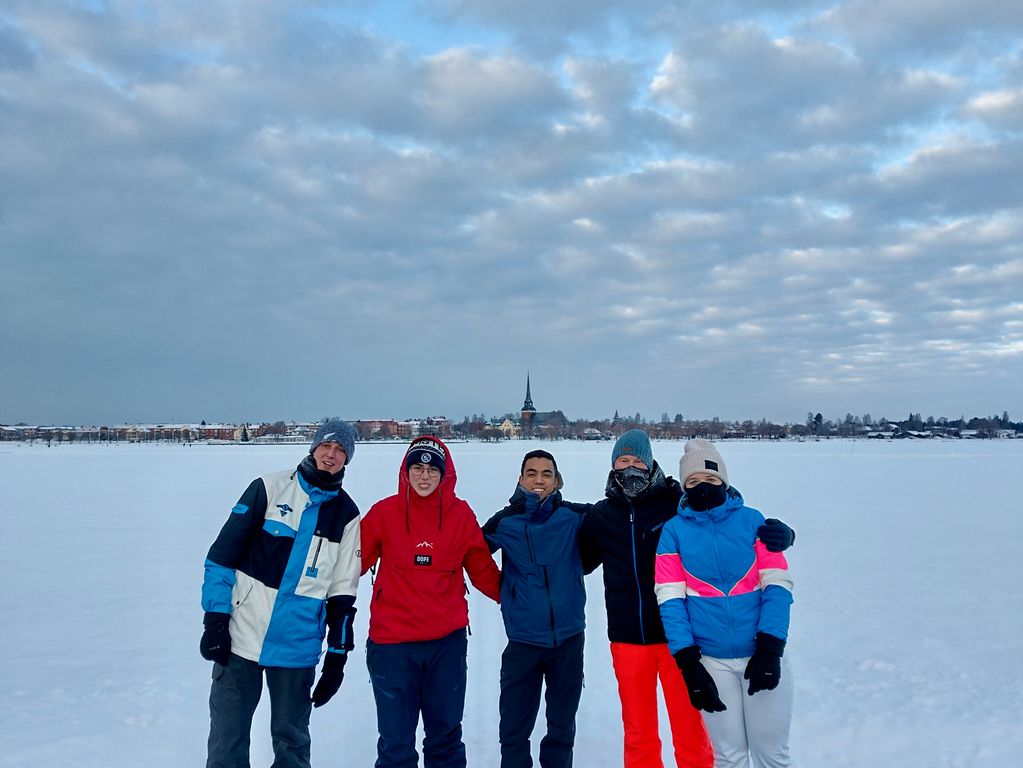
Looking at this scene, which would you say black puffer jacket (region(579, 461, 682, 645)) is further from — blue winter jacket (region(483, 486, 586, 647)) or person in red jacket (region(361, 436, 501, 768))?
person in red jacket (region(361, 436, 501, 768))

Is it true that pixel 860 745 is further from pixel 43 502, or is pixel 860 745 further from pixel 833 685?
pixel 43 502

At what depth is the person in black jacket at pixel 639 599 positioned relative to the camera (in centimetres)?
313

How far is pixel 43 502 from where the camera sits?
16016 mm

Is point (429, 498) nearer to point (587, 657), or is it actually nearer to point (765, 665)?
point (765, 665)

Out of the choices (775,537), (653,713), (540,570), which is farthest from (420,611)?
(775,537)

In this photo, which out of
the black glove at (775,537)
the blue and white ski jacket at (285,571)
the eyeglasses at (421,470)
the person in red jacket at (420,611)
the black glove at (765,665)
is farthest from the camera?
the eyeglasses at (421,470)

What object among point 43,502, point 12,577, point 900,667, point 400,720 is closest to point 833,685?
point 900,667

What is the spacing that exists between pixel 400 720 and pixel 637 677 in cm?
109

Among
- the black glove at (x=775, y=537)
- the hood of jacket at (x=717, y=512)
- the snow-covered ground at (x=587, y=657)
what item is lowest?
the snow-covered ground at (x=587, y=657)

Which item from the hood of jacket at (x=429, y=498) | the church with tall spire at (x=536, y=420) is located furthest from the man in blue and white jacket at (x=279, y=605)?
the church with tall spire at (x=536, y=420)

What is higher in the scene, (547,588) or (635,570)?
(635,570)

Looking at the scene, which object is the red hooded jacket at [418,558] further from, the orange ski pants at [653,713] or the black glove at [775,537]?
the black glove at [775,537]

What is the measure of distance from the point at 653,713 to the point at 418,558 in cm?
129

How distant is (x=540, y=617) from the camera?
3.28 meters
